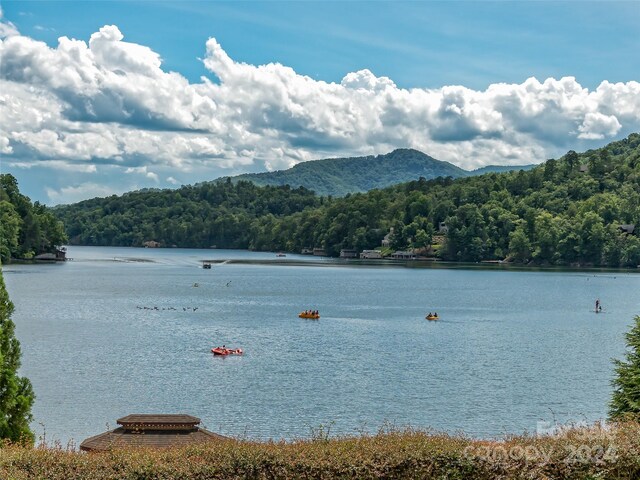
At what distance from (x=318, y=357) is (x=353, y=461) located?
49.0 meters

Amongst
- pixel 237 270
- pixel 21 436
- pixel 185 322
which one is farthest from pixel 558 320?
pixel 237 270

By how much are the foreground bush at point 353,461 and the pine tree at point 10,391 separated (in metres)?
8.76

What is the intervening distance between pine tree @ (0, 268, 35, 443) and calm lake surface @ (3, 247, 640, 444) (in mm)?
8890

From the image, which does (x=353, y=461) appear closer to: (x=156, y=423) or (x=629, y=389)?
(x=156, y=423)

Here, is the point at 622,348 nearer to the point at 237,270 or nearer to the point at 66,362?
the point at 66,362

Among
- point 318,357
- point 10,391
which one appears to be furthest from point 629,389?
point 318,357

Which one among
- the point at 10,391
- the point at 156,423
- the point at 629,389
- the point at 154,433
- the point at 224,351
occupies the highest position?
the point at 629,389

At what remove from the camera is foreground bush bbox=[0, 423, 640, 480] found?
1552cm

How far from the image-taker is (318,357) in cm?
6444

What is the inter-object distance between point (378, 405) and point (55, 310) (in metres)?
62.1

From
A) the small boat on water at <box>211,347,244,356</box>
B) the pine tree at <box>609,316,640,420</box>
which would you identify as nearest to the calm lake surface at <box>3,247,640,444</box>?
the small boat on water at <box>211,347,244,356</box>

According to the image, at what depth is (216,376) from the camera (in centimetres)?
5531

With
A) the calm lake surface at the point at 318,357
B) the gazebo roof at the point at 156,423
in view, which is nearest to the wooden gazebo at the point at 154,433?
the gazebo roof at the point at 156,423

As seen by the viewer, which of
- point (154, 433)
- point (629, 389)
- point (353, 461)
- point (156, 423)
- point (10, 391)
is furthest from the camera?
point (629, 389)
